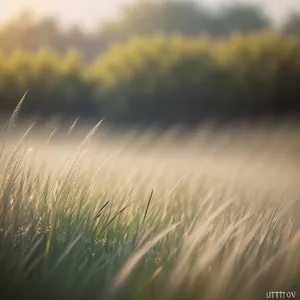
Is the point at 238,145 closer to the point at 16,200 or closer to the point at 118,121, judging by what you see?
the point at 118,121

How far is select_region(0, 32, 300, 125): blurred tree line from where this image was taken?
30.6 ft

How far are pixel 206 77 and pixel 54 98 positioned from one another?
3.09 metres

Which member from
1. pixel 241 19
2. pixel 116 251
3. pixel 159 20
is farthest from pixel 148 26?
pixel 116 251

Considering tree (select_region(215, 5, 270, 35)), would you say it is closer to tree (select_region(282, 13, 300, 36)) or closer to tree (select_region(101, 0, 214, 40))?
tree (select_region(101, 0, 214, 40))

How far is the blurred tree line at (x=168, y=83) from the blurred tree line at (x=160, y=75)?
0.02m

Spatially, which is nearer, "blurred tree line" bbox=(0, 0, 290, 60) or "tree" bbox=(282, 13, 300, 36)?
"tree" bbox=(282, 13, 300, 36)

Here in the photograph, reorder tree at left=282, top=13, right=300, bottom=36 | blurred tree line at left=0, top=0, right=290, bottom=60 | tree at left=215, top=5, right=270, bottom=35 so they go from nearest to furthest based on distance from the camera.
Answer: tree at left=282, top=13, right=300, bottom=36 < blurred tree line at left=0, top=0, right=290, bottom=60 < tree at left=215, top=5, right=270, bottom=35

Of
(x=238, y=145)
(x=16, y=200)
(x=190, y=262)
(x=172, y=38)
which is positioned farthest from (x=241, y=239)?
(x=172, y=38)

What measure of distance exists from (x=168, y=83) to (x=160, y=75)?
23 centimetres

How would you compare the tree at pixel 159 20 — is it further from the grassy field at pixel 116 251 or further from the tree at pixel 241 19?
Result: the grassy field at pixel 116 251

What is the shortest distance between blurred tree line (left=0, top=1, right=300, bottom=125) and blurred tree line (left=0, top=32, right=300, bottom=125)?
0.06ft

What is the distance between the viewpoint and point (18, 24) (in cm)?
839

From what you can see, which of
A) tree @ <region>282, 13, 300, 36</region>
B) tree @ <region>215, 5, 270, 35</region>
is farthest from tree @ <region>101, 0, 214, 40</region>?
tree @ <region>282, 13, 300, 36</region>

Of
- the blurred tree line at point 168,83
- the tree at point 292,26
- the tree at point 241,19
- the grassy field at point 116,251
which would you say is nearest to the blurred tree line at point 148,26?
the tree at point 241,19
